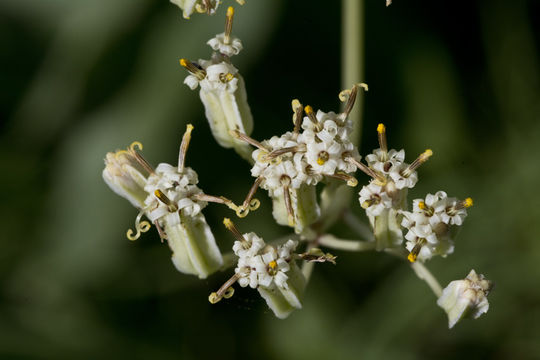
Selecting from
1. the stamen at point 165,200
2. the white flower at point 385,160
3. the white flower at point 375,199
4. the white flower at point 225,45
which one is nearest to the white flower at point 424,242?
the white flower at point 375,199

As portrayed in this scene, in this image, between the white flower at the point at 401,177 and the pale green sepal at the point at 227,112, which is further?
the pale green sepal at the point at 227,112

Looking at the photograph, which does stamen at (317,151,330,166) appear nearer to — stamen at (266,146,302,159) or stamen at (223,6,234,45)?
stamen at (266,146,302,159)

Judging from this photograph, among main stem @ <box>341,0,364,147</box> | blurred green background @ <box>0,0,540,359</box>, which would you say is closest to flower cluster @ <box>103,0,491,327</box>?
main stem @ <box>341,0,364,147</box>

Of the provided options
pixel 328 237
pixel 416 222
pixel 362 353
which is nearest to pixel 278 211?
pixel 328 237

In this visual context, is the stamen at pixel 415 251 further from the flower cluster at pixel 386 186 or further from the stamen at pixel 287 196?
the stamen at pixel 287 196

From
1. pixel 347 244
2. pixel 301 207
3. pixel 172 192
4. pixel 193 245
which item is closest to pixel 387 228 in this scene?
pixel 347 244

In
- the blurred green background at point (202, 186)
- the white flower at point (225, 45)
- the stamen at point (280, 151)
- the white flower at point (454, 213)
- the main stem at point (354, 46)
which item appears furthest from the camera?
the blurred green background at point (202, 186)

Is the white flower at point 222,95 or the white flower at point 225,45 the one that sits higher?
the white flower at point 225,45
